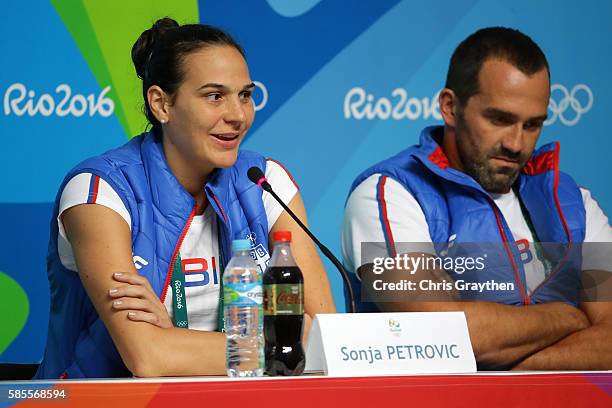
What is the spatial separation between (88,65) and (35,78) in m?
0.17

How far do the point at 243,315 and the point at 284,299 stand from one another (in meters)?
0.08

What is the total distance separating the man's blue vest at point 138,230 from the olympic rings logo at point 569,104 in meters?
1.42

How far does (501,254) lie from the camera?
2504mm

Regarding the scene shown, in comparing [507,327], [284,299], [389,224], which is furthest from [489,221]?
[284,299]

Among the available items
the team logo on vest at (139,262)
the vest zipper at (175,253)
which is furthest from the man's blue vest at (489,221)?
the team logo on vest at (139,262)

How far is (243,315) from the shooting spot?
5.09ft

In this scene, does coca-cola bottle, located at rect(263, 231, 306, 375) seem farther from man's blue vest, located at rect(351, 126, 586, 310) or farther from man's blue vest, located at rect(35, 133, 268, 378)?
man's blue vest, located at rect(351, 126, 586, 310)

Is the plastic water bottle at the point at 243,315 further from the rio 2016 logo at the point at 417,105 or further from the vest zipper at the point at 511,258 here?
the rio 2016 logo at the point at 417,105

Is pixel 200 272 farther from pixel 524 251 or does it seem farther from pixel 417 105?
pixel 417 105

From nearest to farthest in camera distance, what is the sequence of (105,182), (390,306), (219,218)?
(105,182) → (219,218) → (390,306)

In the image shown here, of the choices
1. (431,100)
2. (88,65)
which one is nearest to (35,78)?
(88,65)

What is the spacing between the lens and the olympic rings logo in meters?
3.18

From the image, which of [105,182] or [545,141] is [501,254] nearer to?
[545,141]

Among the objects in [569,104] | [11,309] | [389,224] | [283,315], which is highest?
[569,104]
